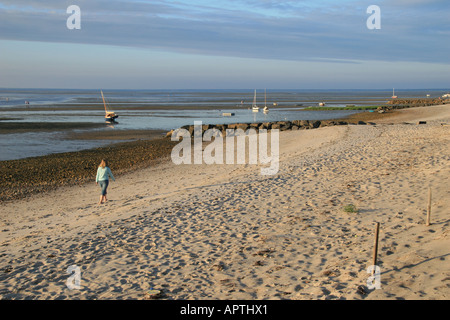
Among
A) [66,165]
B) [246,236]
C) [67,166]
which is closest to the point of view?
[246,236]

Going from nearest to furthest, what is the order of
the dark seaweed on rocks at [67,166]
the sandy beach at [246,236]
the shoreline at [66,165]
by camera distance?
the sandy beach at [246,236], the shoreline at [66,165], the dark seaweed on rocks at [67,166]

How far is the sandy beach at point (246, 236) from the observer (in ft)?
21.6

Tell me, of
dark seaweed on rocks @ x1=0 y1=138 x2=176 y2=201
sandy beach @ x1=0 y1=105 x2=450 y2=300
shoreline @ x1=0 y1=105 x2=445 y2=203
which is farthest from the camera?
dark seaweed on rocks @ x1=0 y1=138 x2=176 y2=201

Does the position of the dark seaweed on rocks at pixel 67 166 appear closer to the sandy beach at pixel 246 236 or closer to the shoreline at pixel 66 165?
the shoreline at pixel 66 165

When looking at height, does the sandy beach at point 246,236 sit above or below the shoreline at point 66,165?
above

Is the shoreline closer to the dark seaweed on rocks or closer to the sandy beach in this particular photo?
the dark seaweed on rocks

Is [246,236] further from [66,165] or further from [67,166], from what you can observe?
[66,165]

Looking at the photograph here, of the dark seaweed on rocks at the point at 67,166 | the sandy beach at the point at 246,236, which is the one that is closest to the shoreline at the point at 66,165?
the dark seaweed on rocks at the point at 67,166

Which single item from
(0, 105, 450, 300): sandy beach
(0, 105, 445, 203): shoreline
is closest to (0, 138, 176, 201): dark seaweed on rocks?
(0, 105, 445, 203): shoreline

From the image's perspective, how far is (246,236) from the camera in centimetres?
891

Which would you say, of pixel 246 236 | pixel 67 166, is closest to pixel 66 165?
pixel 67 166

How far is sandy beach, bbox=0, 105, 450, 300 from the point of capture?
660cm
